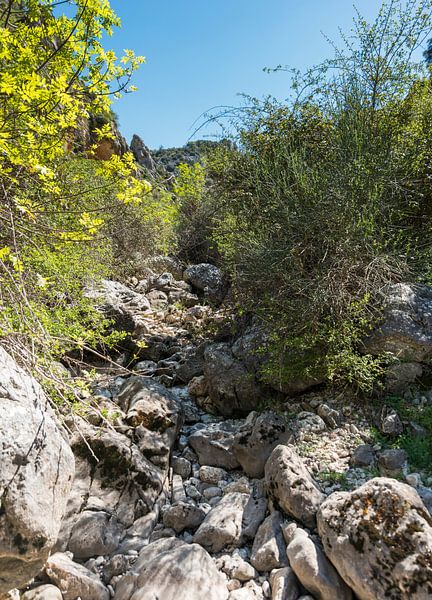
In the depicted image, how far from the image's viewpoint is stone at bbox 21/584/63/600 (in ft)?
6.90

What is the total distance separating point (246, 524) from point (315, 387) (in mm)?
1707

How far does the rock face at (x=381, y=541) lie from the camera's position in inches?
77.0

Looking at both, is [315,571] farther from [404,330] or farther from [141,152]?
[141,152]

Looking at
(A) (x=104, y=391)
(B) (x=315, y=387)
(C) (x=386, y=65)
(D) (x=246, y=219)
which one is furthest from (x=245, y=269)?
(C) (x=386, y=65)

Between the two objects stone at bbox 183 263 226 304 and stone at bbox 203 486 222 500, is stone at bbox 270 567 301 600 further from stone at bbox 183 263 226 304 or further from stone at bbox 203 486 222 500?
stone at bbox 183 263 226 304

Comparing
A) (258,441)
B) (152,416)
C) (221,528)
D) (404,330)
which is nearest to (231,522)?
(221,528)

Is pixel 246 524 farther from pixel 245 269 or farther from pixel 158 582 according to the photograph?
pixel 245 269

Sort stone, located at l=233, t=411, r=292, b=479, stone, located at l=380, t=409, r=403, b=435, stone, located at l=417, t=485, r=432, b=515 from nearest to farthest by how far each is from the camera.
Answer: stone, located at l=417, t=485, r=432, b=515 < stone, located at l=380, t=409, r=403, b=435 < stone, located at l=233, t=411, r=292, b=479

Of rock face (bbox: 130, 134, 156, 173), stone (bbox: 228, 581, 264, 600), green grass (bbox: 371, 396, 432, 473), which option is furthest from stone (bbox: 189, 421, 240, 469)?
rock face (bbox: 130, 134, 156, 173)

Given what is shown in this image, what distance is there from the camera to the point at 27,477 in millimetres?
2111

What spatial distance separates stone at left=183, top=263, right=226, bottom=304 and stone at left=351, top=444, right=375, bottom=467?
13.5ft

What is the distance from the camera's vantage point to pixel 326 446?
3.35 meters

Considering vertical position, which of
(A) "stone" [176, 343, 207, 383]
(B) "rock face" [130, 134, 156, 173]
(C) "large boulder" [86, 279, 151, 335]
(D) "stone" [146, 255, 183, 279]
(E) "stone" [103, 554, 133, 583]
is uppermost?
(B) "rock face" [130, 134, 156, 173]

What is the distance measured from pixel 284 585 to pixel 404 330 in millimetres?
2520
